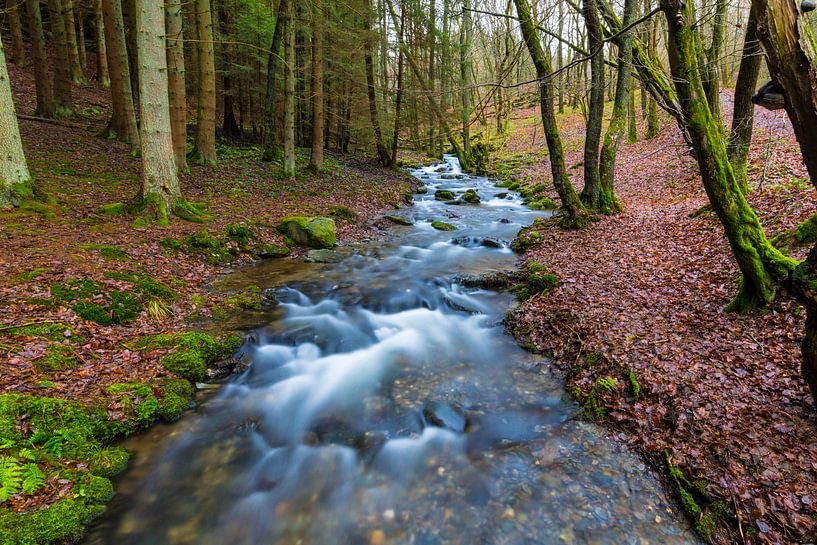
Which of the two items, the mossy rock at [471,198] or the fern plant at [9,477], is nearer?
the fern plant at [9,477]

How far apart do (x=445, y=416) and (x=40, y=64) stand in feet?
61.3

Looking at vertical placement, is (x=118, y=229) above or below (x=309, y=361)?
above

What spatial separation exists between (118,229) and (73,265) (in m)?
2.23

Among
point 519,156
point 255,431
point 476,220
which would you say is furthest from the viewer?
point 519,156

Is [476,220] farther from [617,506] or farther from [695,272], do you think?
[617,506]

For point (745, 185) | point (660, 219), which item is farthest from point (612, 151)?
point (745, 185)

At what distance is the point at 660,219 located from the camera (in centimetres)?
1015

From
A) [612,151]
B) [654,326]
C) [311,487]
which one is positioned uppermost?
[612,151]

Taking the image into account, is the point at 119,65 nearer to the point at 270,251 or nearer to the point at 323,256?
the point at 270,251

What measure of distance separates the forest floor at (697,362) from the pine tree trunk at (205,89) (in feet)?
40.2

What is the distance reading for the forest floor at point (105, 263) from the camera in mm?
4387

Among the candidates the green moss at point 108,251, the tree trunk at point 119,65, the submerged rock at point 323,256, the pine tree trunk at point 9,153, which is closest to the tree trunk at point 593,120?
the submerged rock at point 323,256

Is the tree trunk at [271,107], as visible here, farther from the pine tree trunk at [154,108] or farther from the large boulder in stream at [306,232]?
the pine tree trunk at [154,108]

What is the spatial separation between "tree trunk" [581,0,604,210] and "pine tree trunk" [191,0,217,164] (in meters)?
10.7
